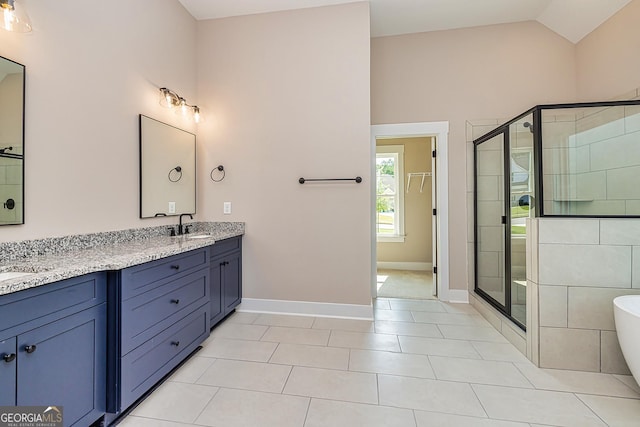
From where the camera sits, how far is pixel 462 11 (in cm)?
299

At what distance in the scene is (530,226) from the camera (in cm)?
203

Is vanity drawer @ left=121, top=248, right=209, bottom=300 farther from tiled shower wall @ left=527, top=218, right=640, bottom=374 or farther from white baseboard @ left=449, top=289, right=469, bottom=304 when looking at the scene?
white baseboard @ left=449, top=289, right=469, bottom=304

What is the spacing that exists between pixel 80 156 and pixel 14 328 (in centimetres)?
118

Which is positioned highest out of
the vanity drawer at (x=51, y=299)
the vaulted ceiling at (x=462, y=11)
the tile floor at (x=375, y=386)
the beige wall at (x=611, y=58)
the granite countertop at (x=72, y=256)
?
the vaulted ceiling at (x=462, y=11)

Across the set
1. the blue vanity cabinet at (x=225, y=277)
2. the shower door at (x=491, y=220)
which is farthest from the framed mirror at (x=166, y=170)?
the shower door at (x=491, y=220)

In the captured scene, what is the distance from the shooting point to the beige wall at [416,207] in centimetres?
493

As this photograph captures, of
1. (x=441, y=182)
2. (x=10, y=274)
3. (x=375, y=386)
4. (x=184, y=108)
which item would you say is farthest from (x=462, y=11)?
(x=10, y=274)

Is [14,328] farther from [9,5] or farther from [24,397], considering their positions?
[9,5]

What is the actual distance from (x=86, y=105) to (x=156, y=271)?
3.90ft

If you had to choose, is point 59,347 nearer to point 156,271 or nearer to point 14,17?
point 156,271

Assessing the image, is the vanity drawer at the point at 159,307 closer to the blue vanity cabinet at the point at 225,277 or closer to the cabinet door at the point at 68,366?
the cabinet door at the point at 68,366

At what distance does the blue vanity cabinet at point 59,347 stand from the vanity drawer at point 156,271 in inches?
4.0

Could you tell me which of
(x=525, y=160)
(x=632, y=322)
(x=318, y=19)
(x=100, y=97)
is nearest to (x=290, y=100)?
(x=318, y=19)

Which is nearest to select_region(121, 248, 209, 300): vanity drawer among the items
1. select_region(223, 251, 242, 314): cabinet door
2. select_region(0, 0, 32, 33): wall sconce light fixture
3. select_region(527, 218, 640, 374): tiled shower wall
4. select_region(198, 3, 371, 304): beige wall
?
select_region(223, 251, 242, 314): cabinet door
